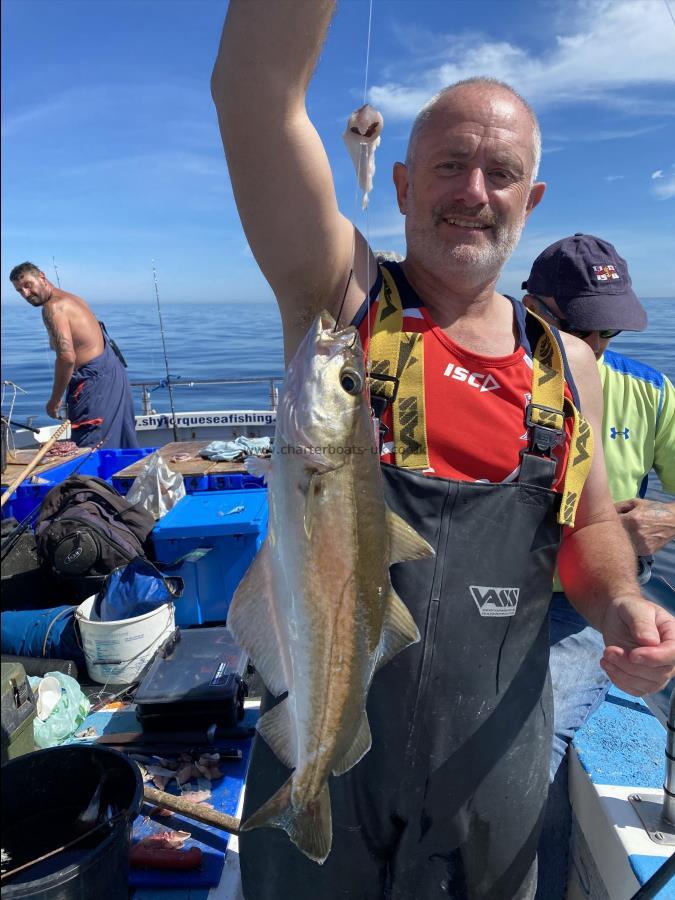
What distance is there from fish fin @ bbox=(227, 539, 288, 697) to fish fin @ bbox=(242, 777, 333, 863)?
29 centimetres

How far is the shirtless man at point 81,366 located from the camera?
806 centimetres

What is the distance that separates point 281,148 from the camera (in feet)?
5.35

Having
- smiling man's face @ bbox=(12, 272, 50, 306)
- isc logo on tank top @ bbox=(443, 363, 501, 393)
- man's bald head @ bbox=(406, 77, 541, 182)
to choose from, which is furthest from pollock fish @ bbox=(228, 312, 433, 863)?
smiling man's face @ bbox=(12, 272, 50, 306)

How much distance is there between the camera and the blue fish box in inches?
187

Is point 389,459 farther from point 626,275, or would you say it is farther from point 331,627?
point 626,275

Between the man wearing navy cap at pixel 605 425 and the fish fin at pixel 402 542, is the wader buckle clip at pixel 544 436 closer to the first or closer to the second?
the fish fin at pixel 402 542

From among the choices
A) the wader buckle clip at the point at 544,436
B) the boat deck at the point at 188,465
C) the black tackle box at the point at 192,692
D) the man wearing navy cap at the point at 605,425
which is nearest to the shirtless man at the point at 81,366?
the boat deck at the point at 188,465

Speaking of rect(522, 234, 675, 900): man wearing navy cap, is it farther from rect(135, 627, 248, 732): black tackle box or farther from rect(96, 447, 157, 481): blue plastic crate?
rect(96, 447, 157, 481): blue plastic crate

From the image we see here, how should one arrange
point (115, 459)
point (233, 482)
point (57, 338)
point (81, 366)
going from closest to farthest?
point (233, 482)
point (115, 459)
point (57, 338)
point (81, 366)

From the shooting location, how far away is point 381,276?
2156mm

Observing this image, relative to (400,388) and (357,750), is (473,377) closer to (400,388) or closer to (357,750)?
(400,388)

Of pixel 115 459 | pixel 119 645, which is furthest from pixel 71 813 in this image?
pixel 115 459

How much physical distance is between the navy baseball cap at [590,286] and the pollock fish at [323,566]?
102 inches

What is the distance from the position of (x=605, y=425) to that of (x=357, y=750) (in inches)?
103
